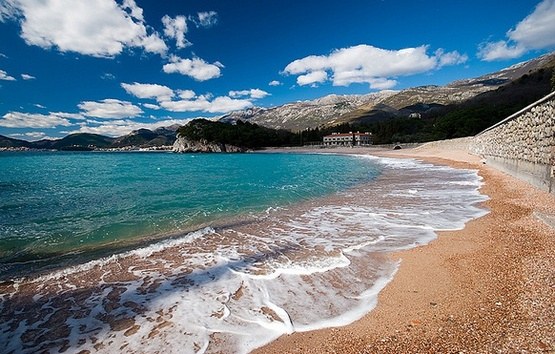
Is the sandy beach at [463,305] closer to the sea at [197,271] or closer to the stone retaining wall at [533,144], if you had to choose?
the sea at [197,271]

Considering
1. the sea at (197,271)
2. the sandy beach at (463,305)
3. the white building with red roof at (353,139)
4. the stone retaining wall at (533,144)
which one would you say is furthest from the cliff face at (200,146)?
the sandy beach at (463,305)

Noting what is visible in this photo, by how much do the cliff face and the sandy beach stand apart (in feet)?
467

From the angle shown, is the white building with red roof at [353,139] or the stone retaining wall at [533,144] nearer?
the stone retaining wall at [533,144]

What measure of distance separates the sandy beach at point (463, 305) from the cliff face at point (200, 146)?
142 metres

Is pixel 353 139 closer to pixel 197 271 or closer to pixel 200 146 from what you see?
pixel 200 146

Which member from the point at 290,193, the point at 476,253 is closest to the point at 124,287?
the point at 476,253

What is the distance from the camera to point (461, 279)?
16.0ft

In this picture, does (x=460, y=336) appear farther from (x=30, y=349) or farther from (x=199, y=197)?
(x=199, y=197)

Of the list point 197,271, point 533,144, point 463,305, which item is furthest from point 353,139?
point 463,305

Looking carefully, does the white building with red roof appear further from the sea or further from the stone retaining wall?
the sea

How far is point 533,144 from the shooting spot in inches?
503

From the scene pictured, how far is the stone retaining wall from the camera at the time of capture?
411 inches

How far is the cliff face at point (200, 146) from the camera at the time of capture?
479 feet

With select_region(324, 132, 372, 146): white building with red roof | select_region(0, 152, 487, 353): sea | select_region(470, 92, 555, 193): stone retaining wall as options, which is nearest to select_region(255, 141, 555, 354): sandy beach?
select_region(0, 152, 487, 353): sea
